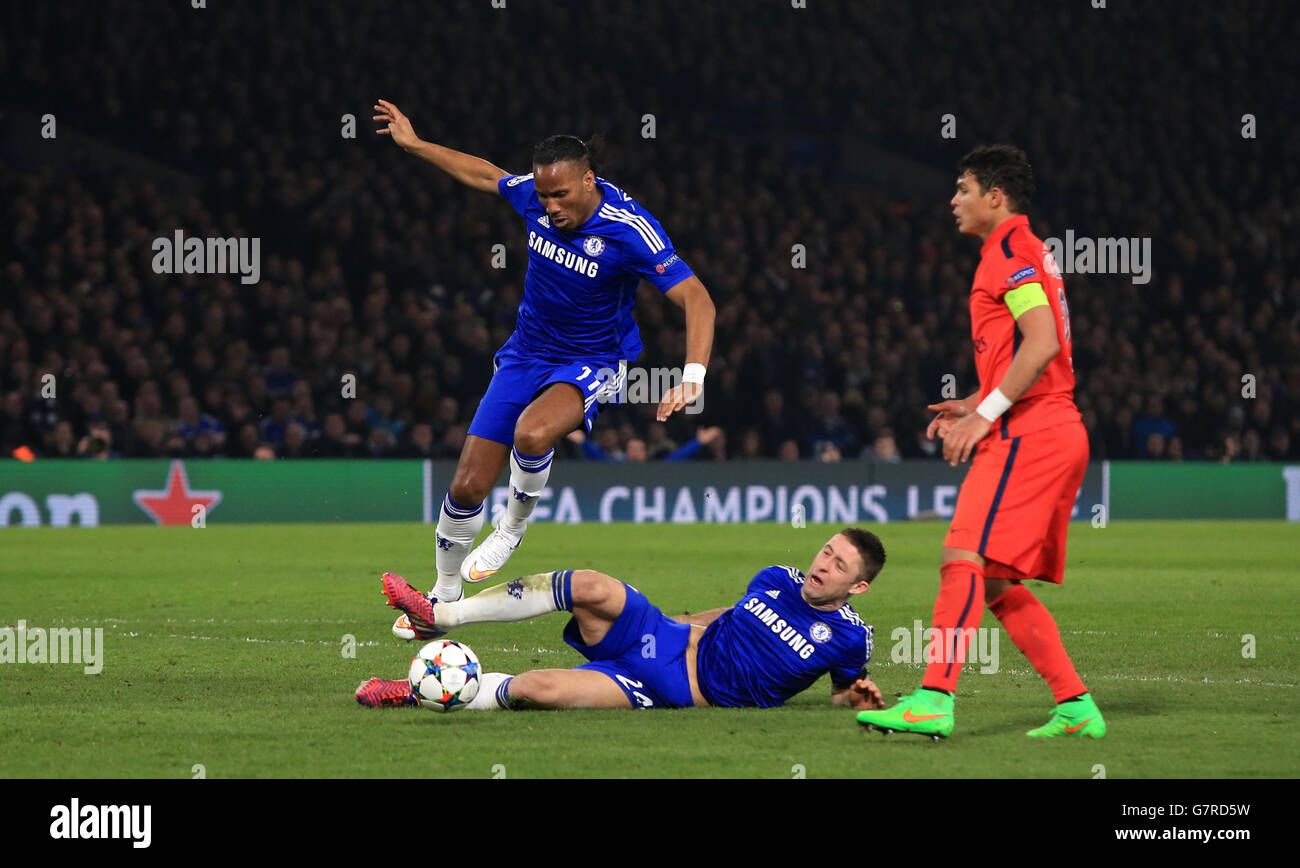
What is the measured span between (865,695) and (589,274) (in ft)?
9.48

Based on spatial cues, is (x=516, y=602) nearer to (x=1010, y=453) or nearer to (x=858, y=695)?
(x=858, y=695)

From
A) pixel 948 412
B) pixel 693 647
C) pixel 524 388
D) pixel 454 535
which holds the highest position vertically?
pixel 524 388

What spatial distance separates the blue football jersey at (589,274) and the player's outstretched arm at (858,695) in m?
2.31

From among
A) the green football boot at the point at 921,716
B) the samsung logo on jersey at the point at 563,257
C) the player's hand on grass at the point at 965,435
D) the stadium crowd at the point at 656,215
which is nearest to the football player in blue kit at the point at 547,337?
the samsung logo on jersey at the point at 563,257

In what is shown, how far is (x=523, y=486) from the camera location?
8.62 meters

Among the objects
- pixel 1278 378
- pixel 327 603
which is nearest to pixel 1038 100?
pixel 1278 378

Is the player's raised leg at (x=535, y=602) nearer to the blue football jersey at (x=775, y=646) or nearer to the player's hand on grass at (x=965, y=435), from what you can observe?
the blue football jersey at (x=775, y=646)

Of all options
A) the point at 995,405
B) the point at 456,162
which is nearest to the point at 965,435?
the point at 995,405

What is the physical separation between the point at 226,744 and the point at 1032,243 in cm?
339

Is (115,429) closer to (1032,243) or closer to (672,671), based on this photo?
(672,671)

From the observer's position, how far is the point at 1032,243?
591 cm

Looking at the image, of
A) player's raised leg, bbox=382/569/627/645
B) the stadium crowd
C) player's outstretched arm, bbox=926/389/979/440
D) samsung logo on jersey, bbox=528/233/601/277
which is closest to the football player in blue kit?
samsung logo on jersey, bbox=528/233/601/277

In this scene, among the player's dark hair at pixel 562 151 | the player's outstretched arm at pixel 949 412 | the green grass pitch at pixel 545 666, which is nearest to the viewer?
the green grass pitch at pixel 545 666

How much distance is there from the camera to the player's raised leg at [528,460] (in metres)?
8.23
